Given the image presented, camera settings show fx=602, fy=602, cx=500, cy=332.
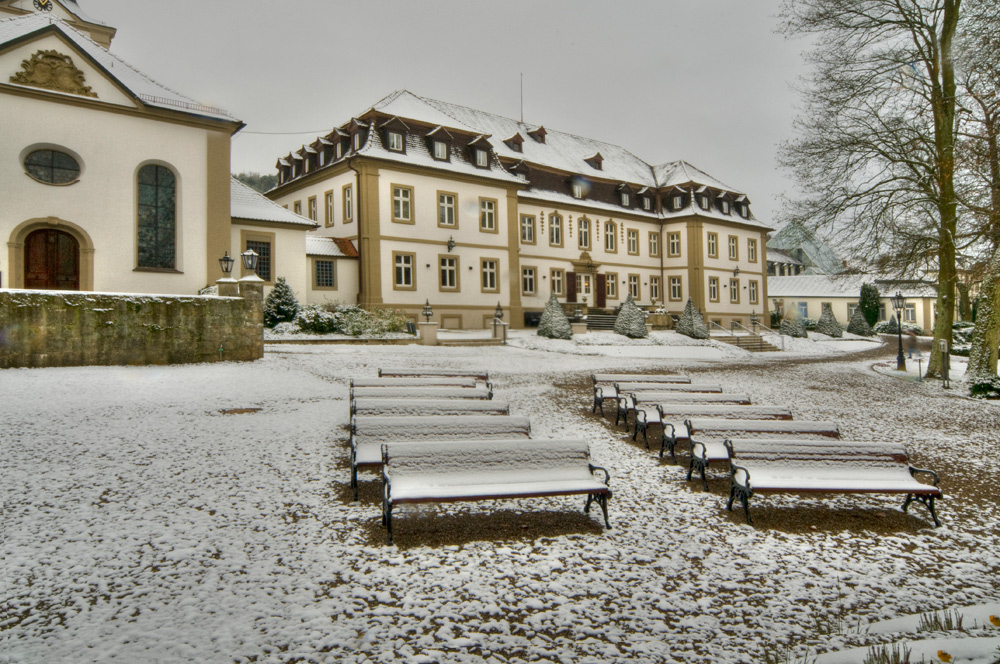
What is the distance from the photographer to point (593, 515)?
5.71 m

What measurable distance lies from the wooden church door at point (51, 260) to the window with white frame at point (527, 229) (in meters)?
23.1

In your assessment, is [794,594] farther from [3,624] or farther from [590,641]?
[3,624]

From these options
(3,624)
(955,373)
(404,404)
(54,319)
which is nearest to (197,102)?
(54,319)

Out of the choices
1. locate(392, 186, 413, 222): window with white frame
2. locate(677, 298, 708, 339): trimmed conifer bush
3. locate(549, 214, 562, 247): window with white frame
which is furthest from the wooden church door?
locate(677, 298, 708, 339): trimmed conifer bush

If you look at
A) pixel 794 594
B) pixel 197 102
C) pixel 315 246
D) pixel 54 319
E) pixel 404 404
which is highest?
pixel 197 102

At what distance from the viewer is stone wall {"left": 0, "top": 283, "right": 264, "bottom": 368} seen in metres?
12.6

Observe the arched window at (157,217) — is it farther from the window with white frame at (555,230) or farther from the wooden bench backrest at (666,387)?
the window with white frame at (555,230)

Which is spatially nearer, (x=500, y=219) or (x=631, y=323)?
(x=631, y=323)

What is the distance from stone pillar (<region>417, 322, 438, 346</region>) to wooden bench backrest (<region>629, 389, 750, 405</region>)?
14.6 m

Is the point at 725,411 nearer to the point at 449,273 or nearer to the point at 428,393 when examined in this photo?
the point at 428,393

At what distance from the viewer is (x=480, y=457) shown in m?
5.48

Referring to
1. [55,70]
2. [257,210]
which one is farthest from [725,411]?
[257,210]

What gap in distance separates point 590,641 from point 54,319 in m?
13.9

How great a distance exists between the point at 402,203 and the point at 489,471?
26.2 m
